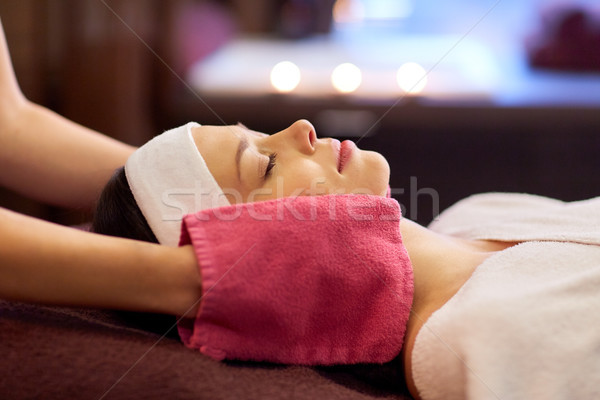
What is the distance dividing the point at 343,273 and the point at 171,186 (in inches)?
10.1

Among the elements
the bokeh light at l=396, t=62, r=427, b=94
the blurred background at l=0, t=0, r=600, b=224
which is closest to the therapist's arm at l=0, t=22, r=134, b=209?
the blurred background at l=0, t=0, r=600, b=224

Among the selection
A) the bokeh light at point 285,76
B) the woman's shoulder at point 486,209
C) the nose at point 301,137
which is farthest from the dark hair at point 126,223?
the bokeh light at point 285,76

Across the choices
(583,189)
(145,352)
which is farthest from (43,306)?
(583,189)

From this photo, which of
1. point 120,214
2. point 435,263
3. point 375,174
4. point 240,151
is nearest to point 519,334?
point 435,263

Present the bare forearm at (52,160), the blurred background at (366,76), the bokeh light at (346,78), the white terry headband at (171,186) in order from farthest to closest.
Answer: the bokeh light at (346,78), the blurred background at (366,76), the bare forearm at (52,160), the white terry headband at (171,186)

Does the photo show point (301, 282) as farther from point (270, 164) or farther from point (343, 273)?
point (270, 164)

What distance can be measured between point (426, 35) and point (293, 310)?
1804 mm

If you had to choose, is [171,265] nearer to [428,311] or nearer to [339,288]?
[339,288]

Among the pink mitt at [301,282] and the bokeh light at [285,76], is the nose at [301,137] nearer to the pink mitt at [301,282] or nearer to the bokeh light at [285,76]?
the pink mitt at [301,282]

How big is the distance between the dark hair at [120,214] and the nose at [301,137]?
23 centimetres

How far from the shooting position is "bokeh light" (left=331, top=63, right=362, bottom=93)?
185cm

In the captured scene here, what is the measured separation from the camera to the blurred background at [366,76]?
5.70 ft

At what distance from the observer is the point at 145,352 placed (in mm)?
615

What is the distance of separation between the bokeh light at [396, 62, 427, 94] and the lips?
3.41ft
